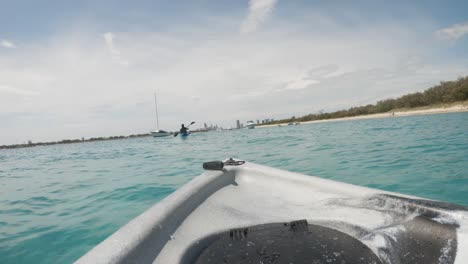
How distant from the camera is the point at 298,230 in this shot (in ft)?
5.68

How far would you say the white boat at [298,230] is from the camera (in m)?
1.34

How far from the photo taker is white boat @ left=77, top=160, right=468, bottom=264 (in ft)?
4.39

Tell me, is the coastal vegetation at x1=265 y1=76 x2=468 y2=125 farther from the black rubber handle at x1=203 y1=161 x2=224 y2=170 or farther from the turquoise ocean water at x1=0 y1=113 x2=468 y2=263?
the black rubber handle at x1=203 y1=161 x2=224 y2=170

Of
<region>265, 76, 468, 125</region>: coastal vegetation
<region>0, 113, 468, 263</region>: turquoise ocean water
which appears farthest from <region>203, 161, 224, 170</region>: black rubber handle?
<region>265, 76, 468, 125</region>: coastal vegetation

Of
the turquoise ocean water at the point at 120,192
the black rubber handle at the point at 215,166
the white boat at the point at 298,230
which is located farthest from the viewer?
the turquoise ocean water at the point at 120,192

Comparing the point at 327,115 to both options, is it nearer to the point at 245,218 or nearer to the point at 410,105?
the point at 410,105

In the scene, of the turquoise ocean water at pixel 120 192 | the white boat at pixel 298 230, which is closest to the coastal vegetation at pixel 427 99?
the turquoise ocean water at pixel 120 192

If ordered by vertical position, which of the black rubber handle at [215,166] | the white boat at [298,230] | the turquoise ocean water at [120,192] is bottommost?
the turquoise ocean water at [120,192]

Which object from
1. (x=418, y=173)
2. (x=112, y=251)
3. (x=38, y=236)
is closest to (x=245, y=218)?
(x=112, y=251)

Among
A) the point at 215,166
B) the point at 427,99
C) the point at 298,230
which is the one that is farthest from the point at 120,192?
the point at 427,99

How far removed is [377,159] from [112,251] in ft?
24.8

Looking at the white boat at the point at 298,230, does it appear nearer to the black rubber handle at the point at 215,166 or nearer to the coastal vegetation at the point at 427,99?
the black rubber handle at the point at 215,166

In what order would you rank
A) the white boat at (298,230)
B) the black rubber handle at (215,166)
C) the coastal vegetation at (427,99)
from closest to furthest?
1. the white boat at (298,230)
2. the black rubber handle at (215,166)
3. the coastal vegetation at (427,99)

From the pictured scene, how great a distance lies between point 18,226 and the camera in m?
4.12
